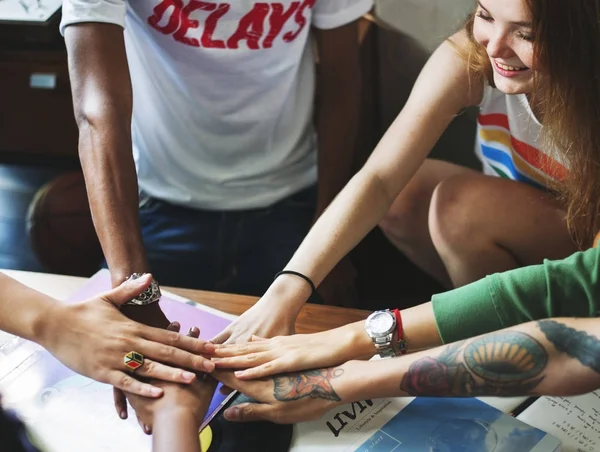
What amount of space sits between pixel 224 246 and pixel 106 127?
35 centimetres

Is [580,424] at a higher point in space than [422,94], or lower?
lower

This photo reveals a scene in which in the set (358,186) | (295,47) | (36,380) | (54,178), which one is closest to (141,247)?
(36,380)

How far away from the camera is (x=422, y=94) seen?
128 cm

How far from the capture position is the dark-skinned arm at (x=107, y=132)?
120 centimetres

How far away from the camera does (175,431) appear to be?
0.96m

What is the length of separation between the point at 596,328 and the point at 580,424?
16 centimetres

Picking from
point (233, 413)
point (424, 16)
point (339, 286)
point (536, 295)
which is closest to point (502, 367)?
point (536, 295)

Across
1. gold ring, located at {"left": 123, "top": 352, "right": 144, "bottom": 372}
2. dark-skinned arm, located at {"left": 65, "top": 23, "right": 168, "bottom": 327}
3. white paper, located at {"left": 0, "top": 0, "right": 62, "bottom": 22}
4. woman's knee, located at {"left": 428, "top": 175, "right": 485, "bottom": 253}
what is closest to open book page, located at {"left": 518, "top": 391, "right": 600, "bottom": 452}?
woman's knee, located at {"left": 428, "top": 175, "right": 485, "bottom": 253}

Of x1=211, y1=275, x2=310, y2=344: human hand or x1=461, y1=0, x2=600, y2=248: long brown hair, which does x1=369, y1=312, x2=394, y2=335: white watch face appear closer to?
x1=211, y1=275, x2=310, y2=344: human hand

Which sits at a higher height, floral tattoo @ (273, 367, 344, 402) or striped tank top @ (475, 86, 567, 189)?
striped tank top @ (475, 86, 567, 189)

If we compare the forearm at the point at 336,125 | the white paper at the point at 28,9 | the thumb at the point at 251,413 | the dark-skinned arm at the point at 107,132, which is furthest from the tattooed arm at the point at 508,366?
the white paper at the point at 28,9

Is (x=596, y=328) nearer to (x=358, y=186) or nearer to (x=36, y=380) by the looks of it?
(x=358, y=186)

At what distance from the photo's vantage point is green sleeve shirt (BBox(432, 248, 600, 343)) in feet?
3.21

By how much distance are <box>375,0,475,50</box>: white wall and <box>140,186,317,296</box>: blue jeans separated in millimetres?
618
